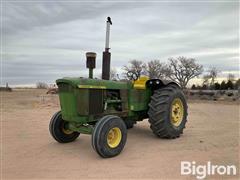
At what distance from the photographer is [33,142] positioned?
742 cm

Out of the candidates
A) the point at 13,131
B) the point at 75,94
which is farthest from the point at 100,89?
the point at 13,131

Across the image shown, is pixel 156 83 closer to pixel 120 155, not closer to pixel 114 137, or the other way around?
pixel 114 137

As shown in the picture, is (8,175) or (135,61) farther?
(135,61)

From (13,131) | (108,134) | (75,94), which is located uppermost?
(75,94)

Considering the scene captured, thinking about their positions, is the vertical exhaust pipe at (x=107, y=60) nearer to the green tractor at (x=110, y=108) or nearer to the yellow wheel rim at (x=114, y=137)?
the green tractor at (x=110, y=108)

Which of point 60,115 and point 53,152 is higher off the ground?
point 60,115

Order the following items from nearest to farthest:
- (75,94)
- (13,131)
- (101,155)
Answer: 1. (101,155)
2. (75,94)
3. (13,131)

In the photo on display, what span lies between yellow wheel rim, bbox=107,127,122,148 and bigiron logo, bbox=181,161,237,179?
4.66ft

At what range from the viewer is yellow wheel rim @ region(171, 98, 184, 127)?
26.2ft

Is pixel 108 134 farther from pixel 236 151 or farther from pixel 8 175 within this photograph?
pixel 236 151

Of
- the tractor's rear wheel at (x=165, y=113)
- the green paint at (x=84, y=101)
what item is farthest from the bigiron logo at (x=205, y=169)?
the green paint at (x=84, y=101)

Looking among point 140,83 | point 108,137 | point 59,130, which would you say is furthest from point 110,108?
point 59,130

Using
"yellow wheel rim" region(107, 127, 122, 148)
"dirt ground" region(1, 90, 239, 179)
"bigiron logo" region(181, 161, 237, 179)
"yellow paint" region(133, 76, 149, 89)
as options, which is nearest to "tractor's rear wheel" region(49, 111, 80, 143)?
"dirt ground" region(1, 90, 239, 179)

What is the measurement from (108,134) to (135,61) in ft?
132
